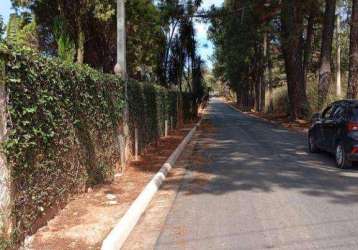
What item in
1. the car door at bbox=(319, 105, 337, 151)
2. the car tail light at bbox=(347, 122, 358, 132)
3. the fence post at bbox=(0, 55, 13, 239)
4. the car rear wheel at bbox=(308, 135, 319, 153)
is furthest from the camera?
the car rear wheel at bbox=(308, 135, 319, 153)

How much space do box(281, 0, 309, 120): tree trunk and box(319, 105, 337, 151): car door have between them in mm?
15945

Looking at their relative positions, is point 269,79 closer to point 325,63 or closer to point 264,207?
point 325,63

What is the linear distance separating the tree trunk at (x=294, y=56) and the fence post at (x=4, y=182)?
2570cm

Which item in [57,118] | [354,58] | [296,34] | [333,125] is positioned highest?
[296,34]

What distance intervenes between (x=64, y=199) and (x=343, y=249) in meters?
4.18

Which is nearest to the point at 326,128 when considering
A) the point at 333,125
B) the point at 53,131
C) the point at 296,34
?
the point at 333,125

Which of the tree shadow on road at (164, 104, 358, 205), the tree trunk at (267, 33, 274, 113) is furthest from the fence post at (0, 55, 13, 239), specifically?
the tree trunk at (267, 33, 274, 113)

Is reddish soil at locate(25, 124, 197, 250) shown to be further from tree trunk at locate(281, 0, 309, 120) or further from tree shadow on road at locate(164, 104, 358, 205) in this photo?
tree trunk at locate(281, 0, 309, 120)

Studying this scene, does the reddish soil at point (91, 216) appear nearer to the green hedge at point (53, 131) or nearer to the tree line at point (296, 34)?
the green hedge at point (53, 131)

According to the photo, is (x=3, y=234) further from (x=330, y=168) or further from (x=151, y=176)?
(x=330, y=168)

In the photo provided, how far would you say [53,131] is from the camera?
7203 mm

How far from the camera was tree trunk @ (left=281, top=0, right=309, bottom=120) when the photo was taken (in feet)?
98.7

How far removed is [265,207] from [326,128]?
6465mm

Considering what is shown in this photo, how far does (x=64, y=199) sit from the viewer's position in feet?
25.8
